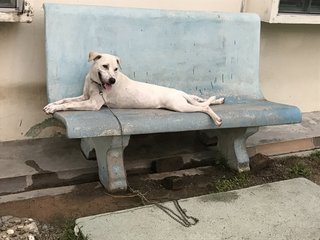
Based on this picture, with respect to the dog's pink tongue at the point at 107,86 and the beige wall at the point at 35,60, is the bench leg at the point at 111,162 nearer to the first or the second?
the dog's pink tongue at the point at 107,86

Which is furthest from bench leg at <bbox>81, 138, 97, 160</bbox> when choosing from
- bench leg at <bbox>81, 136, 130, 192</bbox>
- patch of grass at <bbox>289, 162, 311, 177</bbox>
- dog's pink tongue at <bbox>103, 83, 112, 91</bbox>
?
patch of grass at <bbox>289, 162, 311, 177</bbox>

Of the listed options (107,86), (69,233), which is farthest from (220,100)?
(69,233)

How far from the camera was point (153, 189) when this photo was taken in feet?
11.9

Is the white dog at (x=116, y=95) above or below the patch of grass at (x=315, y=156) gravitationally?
above

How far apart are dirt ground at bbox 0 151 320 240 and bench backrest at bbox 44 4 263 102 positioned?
72 cm

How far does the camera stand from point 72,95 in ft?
12.0

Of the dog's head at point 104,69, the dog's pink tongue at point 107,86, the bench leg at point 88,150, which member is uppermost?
the dog's head at point 104,69

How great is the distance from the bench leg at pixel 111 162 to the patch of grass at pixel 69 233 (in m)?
0.53

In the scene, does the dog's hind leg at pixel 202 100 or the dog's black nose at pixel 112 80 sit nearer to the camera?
the dog's black nose at pixel 112 80

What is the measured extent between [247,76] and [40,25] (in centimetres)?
196

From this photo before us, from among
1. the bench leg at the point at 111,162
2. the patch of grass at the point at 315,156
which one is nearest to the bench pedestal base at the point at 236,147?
the patch of grass at the point at 315,156

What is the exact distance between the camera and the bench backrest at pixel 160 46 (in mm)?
3627

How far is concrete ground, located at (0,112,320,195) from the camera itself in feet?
11.5

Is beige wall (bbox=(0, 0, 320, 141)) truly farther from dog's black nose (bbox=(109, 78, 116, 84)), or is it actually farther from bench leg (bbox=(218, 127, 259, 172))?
bench leg (bbox=(218, 127, 259, 172))
